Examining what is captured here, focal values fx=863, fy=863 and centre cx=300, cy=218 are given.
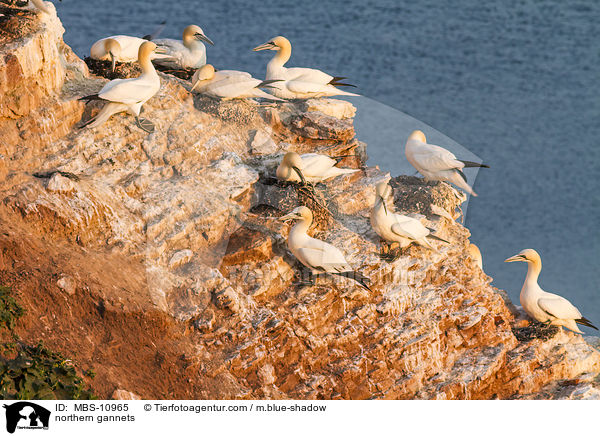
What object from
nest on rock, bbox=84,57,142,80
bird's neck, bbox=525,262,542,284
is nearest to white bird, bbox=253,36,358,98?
nest on rock, bbox=84,57,142,80

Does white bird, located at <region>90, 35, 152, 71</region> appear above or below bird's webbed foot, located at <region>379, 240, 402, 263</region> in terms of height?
above

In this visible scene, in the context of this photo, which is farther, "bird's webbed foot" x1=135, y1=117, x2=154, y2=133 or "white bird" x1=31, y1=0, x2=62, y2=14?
"bird's webbed foot" x1=135, y1=117, x2=154, y2=133

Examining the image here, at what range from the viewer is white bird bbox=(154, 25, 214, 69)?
14.0 meters

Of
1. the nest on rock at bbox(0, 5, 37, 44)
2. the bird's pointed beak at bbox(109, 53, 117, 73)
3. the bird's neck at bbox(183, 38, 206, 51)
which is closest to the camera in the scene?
the nest on rock at bbox(0, 5, 37, 44)

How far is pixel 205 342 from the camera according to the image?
10445mm

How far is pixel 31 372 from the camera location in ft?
28.3

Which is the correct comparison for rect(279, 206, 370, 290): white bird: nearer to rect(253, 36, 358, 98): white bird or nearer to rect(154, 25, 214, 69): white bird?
rect(253, 36, 358, 98): white bird

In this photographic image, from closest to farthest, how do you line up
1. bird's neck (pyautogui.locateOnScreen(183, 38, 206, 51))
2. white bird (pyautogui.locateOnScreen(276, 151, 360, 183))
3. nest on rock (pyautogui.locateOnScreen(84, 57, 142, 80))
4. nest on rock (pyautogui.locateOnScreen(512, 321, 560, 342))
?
white bird (pyautogui.locateOnScreen(276, 151, 360, 183)) < nest on rock (pyautogui.locateOnScreen(512, 321, 560, 342)) < nest on rock (pyautogui.locateOnScreen(84, 57, 142, 80)) < bird's neck (pyautogui.locateOnScreen(183, 38, 206, 51))

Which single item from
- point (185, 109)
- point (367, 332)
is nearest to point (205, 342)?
point (367, 332)

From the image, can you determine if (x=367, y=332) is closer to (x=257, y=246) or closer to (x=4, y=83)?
(x=257, y=246)

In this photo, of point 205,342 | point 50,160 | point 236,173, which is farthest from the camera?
point 236,173

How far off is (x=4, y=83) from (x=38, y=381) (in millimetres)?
4414

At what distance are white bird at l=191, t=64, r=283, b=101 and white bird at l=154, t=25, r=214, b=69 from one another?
1186mm
